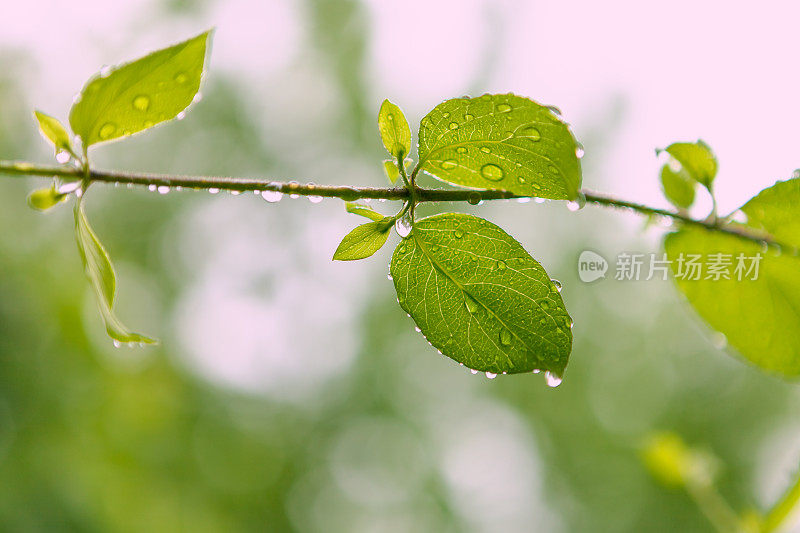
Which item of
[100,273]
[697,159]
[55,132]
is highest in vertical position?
[697,159]

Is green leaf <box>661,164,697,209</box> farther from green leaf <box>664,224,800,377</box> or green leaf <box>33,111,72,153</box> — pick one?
green leaf <box>33,111,72,153</box>

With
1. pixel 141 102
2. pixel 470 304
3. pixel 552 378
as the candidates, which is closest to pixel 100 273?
pixel 141 102

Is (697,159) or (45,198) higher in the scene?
(697,159)

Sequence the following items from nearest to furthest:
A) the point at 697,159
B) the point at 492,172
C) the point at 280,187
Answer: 1. the point at 280,187
2. the point at 492,172
3. the point at 697,159

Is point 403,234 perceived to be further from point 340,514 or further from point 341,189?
point 340,514

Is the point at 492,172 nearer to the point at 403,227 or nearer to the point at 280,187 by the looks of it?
the point at 403,227

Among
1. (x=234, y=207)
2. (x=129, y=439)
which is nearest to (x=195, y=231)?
(x=234, y=207)
